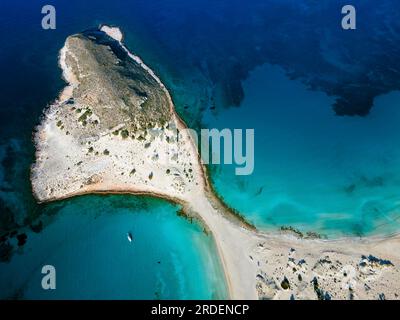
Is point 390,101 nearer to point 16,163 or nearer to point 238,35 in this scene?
point 238,35

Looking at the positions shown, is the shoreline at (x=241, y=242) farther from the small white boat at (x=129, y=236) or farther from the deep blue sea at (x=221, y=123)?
the small white boat at (x=129, y=236)

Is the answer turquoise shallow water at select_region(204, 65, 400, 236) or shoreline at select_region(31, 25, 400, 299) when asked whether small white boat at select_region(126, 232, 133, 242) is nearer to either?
shoreline at select_region(31, 25, 400, 299)

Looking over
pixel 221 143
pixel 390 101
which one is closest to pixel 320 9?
pixel 390 101

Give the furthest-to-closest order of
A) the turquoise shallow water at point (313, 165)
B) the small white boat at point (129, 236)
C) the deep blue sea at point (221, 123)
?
the turquoise shallow water at point (313, 165) < the small white boat at point (129, 236) < the deep blue sea at point (221, 123)

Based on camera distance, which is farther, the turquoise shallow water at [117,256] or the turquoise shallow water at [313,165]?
the turquoise shallow water at [313,165]

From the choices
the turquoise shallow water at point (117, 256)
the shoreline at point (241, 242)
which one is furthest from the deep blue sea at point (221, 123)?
A: the shoreline at point (241, 242)
